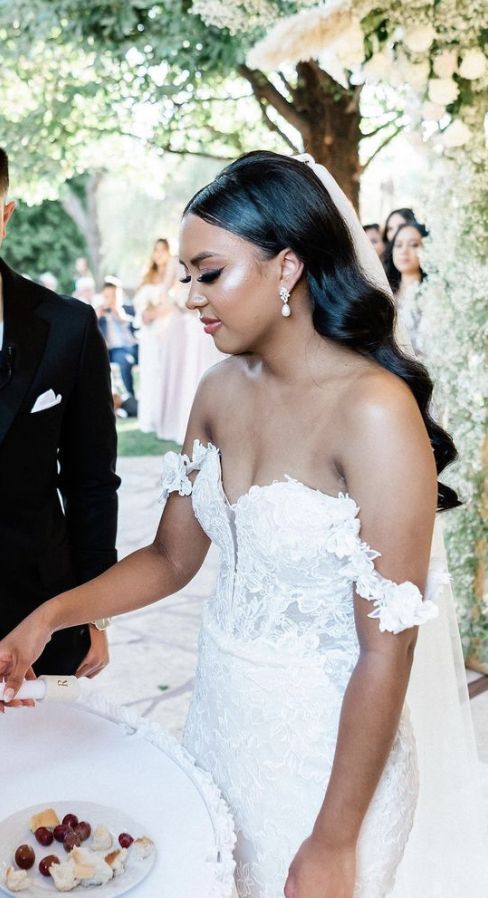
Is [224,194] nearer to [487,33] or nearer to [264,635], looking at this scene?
[264,635]

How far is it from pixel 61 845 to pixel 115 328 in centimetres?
1148

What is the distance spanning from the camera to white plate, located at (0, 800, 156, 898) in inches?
52.1

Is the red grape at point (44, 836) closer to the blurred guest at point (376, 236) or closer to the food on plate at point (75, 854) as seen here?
the food on plate at point (75, 854)

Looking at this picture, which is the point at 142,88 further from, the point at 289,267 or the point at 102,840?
the point at 102,840

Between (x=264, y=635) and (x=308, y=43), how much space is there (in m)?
2.64

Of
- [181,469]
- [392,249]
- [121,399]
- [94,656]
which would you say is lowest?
[94,656]

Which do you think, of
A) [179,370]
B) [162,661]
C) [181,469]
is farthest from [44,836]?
[179,370]

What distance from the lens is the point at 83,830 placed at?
1.44m

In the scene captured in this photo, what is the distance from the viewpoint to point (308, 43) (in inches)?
143

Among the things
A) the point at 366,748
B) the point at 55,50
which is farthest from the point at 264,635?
the point at 55,50

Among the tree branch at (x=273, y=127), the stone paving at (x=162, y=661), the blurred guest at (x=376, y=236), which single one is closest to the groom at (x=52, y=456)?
the stone paving at (x=162, y=661)

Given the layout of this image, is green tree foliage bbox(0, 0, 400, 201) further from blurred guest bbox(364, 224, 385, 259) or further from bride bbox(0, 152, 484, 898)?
bride bbox(0, 152, 484, 898)

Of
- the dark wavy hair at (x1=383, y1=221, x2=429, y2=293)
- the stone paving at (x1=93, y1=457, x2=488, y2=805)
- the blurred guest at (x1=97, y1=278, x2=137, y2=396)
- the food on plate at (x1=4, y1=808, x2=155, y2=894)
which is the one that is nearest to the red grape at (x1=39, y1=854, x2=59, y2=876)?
the food on plate at (x1=4, y1=808, x2=155, y2=894)

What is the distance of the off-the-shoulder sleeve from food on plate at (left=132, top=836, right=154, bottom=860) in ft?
1.46
